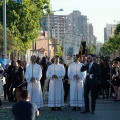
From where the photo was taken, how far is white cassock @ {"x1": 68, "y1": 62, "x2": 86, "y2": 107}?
20.6m

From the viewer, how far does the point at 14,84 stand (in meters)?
23.9

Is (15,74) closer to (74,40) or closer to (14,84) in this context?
(14,84)

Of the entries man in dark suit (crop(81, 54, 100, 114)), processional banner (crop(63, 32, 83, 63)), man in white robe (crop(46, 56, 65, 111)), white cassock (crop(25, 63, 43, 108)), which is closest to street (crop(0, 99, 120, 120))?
man in white robe (crop(46, 56, 65, 111))

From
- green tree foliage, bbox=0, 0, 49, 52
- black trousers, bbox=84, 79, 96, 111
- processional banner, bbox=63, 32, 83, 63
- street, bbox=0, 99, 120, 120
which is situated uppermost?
green tree foliage, bbox=0, 0, 49, 52

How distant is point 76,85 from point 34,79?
167 centimetres

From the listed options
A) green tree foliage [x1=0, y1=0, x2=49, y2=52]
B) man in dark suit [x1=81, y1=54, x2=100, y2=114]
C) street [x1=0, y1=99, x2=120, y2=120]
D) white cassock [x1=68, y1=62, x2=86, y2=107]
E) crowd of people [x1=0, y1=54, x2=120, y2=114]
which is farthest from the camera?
green tree foliage [x1=0, y1=0, x2=49, y2=52]

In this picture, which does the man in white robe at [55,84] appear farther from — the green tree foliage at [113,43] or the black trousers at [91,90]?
the green tree foliage at [113,43]

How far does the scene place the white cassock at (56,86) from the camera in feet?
67.7

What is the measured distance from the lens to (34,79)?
66.7ft

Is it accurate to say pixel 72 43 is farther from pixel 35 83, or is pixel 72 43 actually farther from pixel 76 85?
pixel 35 83

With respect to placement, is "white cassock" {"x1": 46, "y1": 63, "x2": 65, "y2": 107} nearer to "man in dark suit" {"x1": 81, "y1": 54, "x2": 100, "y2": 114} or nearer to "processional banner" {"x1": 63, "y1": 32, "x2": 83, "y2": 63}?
"man in dark suit" {"x1": 81, "y1": 54, "x2": 100, "y2": 114}

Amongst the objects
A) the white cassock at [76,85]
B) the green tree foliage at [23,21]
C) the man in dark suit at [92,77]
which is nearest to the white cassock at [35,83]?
the white cassock at [76,85]

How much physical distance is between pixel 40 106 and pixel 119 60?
746 centimetres

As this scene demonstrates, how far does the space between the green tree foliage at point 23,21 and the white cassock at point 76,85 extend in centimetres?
3182
